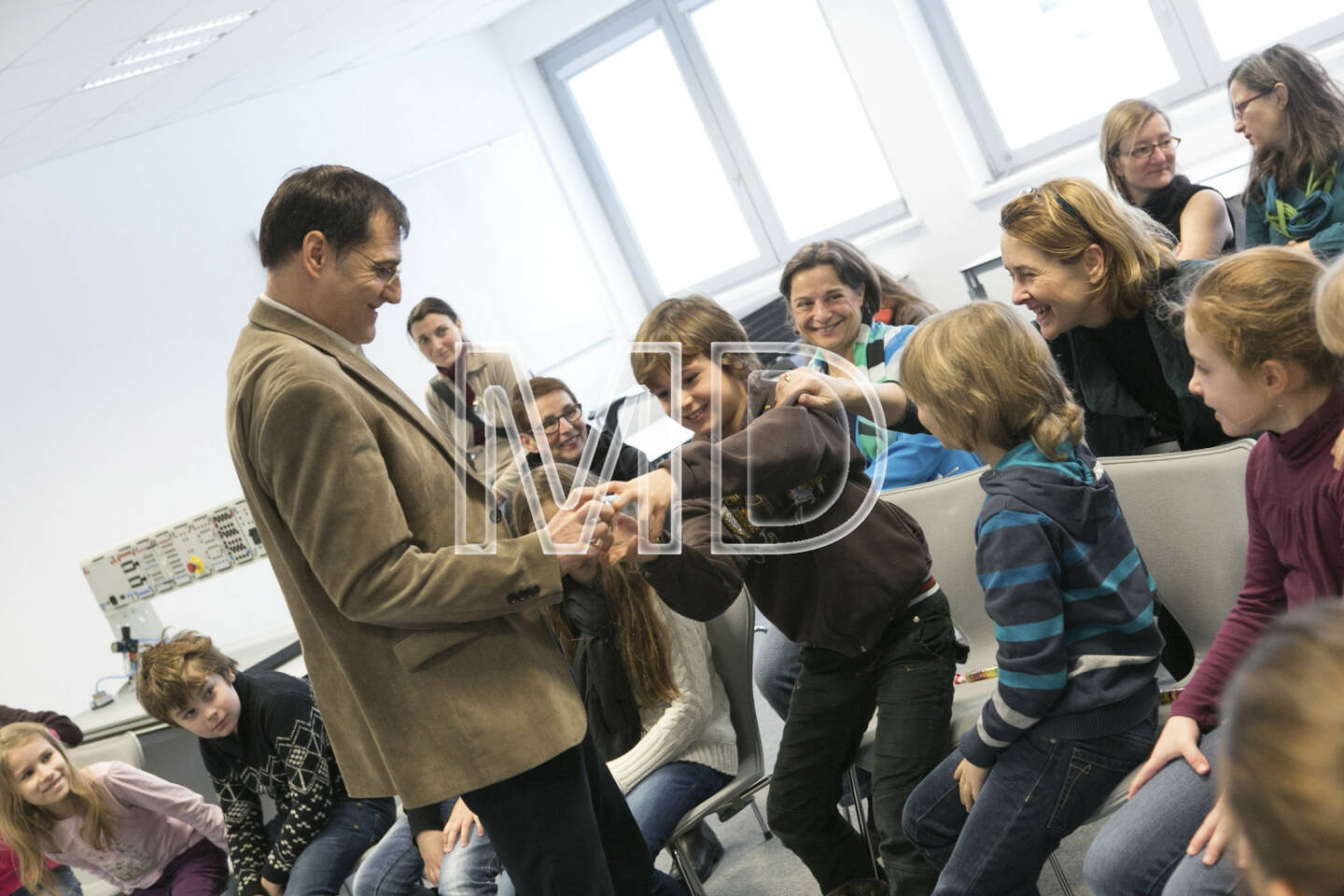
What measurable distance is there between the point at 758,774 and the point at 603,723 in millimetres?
347

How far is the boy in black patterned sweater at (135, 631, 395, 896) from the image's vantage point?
2.62 m

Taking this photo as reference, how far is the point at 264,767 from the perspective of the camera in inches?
108

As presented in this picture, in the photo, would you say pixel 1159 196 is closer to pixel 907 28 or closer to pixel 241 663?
pixel 241 663

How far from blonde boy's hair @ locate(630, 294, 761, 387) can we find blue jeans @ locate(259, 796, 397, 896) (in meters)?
1.44

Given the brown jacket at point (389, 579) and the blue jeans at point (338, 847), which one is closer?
the brown jacket at point (389, 579)

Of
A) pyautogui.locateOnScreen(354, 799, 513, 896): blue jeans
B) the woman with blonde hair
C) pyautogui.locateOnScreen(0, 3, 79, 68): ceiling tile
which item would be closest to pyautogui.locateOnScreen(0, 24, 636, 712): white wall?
pyautogui.locateOnScreen(0, 3, 79, 68): ceiling tile

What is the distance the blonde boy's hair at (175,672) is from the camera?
2.65 metres

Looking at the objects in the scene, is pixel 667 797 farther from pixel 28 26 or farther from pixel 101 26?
pixel 101 26

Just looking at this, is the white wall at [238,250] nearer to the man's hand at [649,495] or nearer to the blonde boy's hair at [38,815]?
the blonde boy's hair at [38,815]

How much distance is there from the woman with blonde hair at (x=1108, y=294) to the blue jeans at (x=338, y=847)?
6.16 feet

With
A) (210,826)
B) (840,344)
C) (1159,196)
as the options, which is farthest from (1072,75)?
(210,826)

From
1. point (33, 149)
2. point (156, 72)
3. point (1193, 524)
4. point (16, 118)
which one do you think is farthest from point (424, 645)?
point (33, 149)

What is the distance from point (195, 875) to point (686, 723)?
4.99 feet

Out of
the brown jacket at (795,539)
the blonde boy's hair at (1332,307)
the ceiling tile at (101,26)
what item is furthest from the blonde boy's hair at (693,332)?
the ceiling tile at (101,26)
